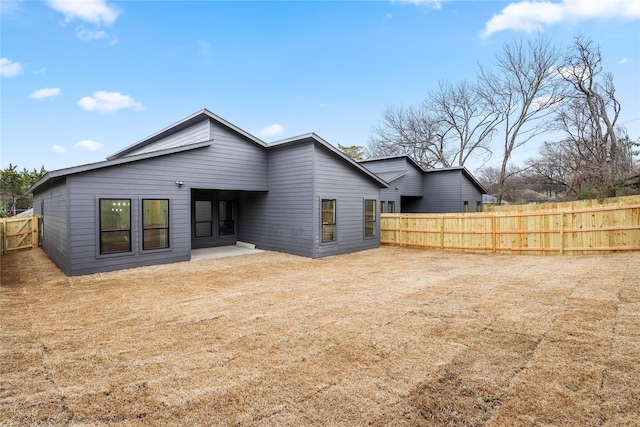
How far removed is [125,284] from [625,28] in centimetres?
2368

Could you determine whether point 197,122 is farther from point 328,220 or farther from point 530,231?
point 530,231

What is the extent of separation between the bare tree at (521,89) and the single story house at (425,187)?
4.58 metres

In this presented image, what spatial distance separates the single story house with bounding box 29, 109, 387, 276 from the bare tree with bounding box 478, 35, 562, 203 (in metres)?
16.9

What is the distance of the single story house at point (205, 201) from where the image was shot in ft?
25.7

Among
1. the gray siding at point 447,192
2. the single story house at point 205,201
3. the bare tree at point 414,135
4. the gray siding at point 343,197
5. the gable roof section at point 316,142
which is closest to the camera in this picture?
the single story house at point 205,201

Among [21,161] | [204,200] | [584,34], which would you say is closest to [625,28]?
[584,34]

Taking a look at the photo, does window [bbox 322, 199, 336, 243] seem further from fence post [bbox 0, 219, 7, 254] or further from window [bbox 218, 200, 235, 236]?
fence post [bbox 0, 219, 7, 254]

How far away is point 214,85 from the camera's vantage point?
938 inches

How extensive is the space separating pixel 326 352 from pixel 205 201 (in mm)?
10369

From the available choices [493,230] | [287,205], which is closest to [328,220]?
[287,205]

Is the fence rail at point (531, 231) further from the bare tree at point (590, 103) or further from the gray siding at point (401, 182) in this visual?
the bare tree at point (590, 103)

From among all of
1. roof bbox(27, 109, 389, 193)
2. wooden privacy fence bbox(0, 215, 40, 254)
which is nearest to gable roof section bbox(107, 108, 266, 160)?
roof bbox(27, 109, 389, 193)

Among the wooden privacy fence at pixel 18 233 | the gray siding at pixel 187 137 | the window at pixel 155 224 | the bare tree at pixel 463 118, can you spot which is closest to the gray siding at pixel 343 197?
the gray siding at pixel 187 137

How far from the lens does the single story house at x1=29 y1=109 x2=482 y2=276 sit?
25.7 feet
